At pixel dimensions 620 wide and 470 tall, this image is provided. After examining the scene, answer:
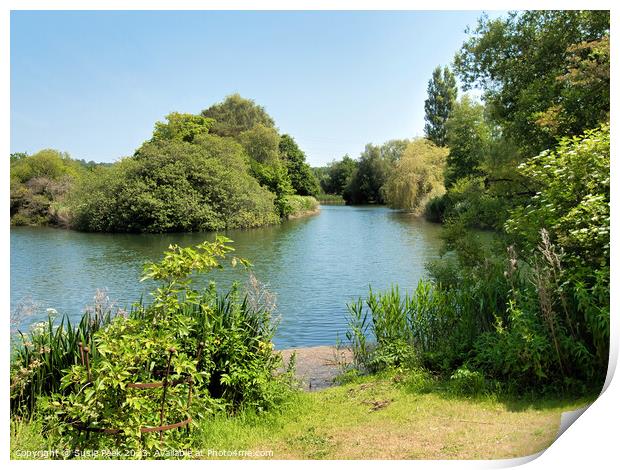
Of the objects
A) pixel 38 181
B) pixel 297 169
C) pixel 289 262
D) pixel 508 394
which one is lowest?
pixel 508 394

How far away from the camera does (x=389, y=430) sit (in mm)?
4164

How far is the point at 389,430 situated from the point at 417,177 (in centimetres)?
431

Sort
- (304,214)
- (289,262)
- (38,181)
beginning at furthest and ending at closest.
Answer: (304,214) → (289,262) → (38,181)

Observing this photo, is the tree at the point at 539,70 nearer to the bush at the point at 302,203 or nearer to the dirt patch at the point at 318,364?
the bush at the point at 302,203

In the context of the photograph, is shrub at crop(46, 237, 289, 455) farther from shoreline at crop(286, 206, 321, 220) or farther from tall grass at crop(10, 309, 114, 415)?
shoreline at crop(286, 206, 321, 220)

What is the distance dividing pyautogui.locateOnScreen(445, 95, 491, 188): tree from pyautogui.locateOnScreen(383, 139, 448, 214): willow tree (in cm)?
17

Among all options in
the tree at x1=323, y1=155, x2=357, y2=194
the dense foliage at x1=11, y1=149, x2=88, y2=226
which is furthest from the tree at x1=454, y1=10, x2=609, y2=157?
the dense foliage at x1=11, y1=149, x2=88, y2=226

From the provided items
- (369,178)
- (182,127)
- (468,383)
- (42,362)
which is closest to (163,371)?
(42,362)

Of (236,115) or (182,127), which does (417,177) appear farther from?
(182,127)

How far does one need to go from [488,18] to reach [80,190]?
16.5 ft

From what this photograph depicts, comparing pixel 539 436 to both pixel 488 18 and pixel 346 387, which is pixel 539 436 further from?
pixel 488 18

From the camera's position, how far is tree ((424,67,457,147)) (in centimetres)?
628
